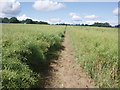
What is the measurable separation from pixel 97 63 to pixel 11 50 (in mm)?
2678

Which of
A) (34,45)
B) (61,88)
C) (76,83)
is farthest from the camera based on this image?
(34,45)

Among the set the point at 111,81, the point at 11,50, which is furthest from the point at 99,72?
the point at 11,50

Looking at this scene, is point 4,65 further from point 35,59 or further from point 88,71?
point 88,71

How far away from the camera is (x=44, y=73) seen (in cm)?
500

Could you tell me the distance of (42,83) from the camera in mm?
4215

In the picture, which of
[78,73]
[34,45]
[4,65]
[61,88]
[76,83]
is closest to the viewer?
[4,65]

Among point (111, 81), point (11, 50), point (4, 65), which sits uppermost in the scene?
point (11, 50)

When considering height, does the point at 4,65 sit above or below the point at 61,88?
above

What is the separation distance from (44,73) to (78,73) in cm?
123

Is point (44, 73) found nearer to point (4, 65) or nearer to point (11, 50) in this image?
point (11, 50)

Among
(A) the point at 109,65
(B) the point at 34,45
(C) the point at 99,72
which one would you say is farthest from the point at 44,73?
(A) the point at 109,65

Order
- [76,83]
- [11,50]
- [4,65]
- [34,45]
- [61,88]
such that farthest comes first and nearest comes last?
[34,45], [76,83], [61,88], [11,50], [4,65]

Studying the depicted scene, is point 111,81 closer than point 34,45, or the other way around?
point 111,81

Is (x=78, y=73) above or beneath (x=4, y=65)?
beneath
